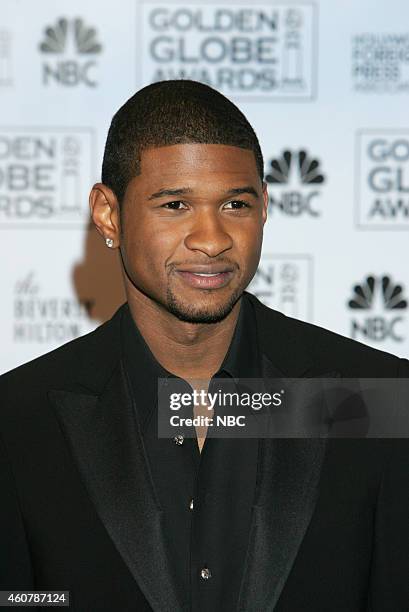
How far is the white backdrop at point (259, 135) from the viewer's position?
411cm

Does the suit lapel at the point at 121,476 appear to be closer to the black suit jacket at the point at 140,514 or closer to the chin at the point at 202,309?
the black suit jacket at the point at 140,514

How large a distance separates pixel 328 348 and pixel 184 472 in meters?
0.47

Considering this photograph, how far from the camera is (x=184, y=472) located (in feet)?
7.56

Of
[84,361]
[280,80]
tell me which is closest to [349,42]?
[280,80]

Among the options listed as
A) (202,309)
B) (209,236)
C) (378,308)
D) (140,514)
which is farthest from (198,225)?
(378,308)

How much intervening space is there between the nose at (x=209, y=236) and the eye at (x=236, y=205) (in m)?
0.04

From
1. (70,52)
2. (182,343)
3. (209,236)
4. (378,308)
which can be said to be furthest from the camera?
(378,308)

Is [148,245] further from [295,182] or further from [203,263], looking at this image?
[295,182]

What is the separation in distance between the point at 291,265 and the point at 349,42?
87cm

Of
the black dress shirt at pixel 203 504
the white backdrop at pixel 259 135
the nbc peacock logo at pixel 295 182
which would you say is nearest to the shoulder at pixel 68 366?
the black dress shirt at pixel 203 504

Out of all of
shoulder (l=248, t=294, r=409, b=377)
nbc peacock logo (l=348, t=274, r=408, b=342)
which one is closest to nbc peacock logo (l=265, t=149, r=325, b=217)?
nbc peacock logo (l=348, t=274, r=408, b=342)

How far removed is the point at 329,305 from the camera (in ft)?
13.9

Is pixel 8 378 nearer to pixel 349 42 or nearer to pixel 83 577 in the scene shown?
pixel 83 577

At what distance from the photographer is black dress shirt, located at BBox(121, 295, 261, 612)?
88.0 inches
